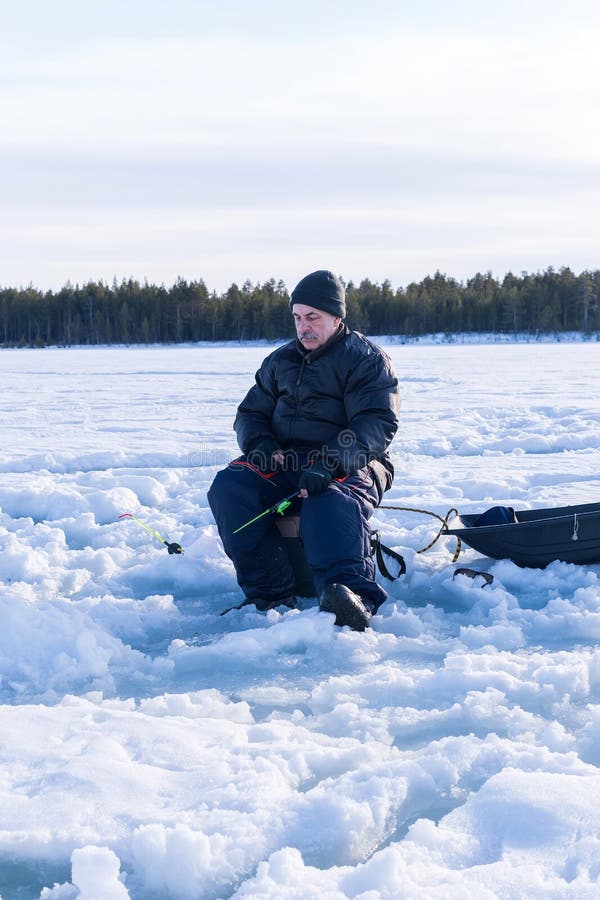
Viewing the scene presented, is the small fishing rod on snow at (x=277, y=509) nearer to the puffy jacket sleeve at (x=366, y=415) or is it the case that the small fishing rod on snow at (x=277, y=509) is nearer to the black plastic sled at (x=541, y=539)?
the puffy jacket sleeve at (x=366, y=415)

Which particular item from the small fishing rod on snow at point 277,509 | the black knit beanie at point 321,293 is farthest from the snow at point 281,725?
the black knit beanie at point 321,293

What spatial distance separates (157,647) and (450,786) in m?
1.43

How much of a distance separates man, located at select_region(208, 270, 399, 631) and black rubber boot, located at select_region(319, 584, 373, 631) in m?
0.13

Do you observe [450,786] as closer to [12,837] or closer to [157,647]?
[12,837]

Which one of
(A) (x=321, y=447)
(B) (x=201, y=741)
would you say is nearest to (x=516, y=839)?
(B) (x=201, y=741)

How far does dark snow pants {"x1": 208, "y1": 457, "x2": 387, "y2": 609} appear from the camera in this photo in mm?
3396

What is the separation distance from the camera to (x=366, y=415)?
3.67 m

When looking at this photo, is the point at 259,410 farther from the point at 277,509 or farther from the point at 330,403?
the point at 277,509

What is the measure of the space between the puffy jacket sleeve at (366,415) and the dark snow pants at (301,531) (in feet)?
0.35

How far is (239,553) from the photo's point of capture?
3645 millimetres

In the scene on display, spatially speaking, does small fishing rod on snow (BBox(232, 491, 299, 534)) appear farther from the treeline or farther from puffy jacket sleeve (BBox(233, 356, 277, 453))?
the treeline

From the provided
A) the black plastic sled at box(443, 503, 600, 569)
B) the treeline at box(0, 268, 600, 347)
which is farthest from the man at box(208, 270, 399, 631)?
the treeline at box(0, 268, 600, 347)

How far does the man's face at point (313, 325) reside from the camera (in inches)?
147

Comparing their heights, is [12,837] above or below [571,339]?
below
